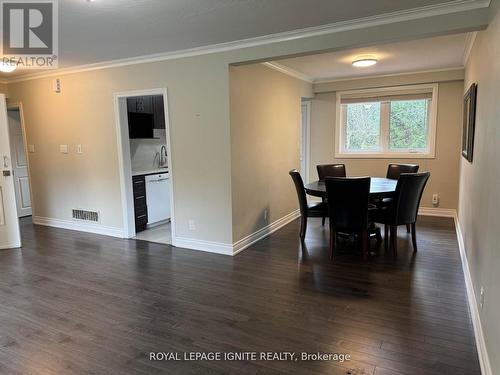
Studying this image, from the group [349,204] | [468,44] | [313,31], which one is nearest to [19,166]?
[313,31]

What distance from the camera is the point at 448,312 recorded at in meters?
2.63

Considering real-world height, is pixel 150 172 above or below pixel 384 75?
below

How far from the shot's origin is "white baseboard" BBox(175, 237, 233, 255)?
13.3 feet

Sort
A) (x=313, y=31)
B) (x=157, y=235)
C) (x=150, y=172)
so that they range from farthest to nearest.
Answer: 1. (x=150, y=172)
2. (x=157, y=235)
3. (x=313, y=31)

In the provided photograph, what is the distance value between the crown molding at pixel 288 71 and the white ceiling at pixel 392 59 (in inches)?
1.0

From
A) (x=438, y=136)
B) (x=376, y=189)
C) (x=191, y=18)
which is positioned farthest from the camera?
(x=438, y=136)

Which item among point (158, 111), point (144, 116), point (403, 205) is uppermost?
point (158, 111)

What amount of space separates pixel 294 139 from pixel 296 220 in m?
1.32

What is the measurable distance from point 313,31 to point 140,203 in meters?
3.39

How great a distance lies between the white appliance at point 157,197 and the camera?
5.24 m

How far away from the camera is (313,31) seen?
3133 millimetres

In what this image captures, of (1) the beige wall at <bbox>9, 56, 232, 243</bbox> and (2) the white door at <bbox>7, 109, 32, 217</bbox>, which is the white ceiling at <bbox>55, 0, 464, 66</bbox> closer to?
(1) the beige wall at <bbox>9, 56, 232, 243</bbox>

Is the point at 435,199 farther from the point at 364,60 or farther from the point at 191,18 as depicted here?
the point at 191,18

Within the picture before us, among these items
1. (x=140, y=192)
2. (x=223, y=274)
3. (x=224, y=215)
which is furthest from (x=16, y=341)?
(x=140, y=192)
